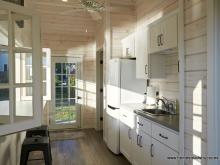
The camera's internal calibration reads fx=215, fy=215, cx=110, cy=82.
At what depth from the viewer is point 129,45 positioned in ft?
13.8

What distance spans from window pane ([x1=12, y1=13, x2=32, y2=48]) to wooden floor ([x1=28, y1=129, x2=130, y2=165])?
2.35 metres

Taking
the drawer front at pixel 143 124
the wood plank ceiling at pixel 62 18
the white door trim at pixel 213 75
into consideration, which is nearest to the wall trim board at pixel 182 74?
the white door trim at pixel 213 75

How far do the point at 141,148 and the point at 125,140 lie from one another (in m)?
0.70

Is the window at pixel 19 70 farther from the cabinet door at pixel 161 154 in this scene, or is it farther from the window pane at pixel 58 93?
the window pane at pixel 58 93

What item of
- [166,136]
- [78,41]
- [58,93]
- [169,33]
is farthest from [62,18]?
[166,136]

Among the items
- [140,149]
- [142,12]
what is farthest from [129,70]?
[140,149]

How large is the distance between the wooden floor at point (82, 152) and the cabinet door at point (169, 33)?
7.01 feet

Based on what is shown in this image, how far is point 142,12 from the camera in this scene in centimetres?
423

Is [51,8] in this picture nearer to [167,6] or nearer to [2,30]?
[167,6]

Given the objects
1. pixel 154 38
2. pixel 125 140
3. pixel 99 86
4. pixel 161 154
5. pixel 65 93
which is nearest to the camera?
pixel 161 154

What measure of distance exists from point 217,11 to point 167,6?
6.21 feet

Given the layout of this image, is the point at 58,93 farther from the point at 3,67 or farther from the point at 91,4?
the point at 3,67

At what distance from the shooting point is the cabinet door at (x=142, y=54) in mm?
3452

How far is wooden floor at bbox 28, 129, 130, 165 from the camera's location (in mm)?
3748
